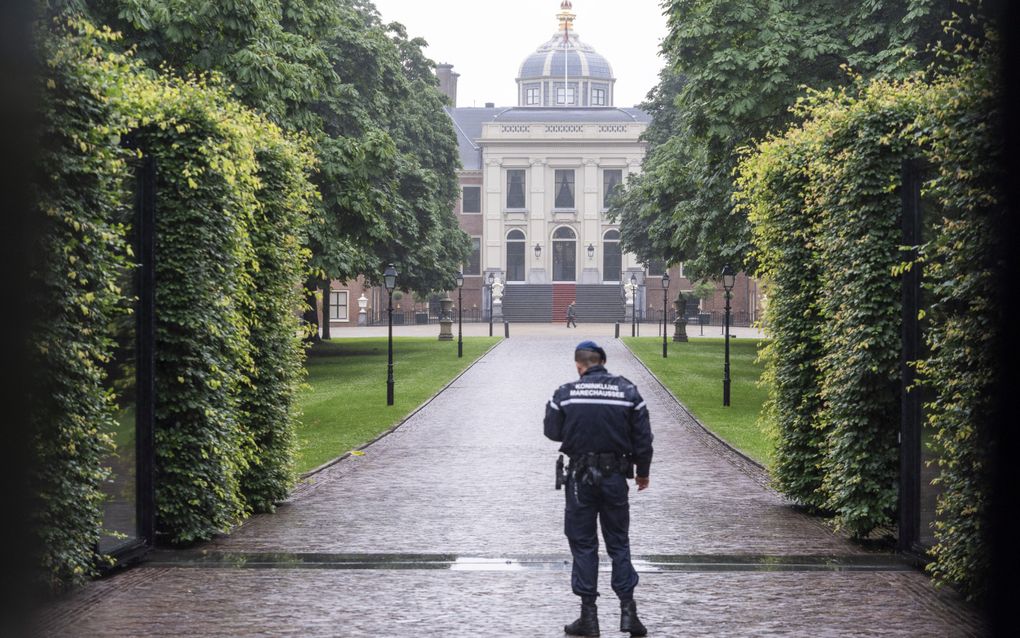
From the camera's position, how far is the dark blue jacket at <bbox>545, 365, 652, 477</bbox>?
8.44 metres

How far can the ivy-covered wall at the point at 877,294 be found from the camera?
26.9 ft

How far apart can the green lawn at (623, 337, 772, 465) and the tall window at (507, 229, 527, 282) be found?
39.2 metres

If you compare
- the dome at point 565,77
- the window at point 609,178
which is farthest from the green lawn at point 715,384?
the dome at point 565,77

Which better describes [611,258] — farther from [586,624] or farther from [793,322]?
[586,624]

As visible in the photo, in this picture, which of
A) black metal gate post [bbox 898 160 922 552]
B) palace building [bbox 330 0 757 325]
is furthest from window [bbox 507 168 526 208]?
black metal gate post [bbox 898 160 922 552]

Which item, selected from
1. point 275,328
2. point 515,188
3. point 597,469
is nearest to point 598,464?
point 597,469

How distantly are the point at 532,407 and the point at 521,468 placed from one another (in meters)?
8.94

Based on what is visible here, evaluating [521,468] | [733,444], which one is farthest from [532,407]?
[521,468]

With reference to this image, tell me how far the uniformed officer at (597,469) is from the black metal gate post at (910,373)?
11.0 feet

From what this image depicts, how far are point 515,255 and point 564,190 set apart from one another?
6085 millimetres

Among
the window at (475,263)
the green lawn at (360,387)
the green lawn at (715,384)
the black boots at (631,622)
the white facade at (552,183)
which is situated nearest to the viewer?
the black boots at (631,622)

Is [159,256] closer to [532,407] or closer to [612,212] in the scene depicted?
[532,407]

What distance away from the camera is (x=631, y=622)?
322 inches

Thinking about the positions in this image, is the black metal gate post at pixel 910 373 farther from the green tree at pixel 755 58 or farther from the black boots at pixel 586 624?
the green tree at pixel 755 58
